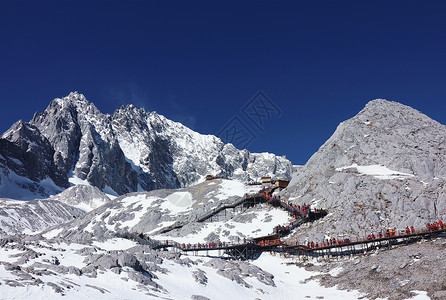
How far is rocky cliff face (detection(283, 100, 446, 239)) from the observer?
59719mm

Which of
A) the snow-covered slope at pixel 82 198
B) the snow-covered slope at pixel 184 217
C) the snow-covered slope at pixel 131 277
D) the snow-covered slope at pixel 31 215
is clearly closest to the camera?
the snow-covered slope at pixel 131 277

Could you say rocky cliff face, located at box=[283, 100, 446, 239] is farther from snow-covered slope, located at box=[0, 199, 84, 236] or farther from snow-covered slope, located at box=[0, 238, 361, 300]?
snow-covered slope, located at box=[0, 199, 84, 236]

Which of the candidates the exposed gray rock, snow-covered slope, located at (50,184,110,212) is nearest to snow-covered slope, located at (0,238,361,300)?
the exposed gray rock

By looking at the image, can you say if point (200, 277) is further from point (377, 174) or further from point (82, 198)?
point (82, 198)

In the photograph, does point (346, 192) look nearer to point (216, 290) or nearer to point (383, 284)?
point (383, 284)

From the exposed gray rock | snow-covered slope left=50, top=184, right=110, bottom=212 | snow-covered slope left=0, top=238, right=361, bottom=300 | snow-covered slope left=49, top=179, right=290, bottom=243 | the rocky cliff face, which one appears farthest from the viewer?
snow-covered slope left=50, top=184, right=110, bottom=212

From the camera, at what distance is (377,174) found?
72500 mm

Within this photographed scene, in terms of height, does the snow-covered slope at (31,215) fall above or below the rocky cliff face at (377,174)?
above

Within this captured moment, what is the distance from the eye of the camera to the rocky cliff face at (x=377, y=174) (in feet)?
196

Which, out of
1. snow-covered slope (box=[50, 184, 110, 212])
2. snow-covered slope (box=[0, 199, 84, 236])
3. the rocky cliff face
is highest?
snow-covered slope (box=[50, 184, 110, 212])

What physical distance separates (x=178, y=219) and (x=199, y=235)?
20.0 m

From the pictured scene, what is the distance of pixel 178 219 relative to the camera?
305 feet

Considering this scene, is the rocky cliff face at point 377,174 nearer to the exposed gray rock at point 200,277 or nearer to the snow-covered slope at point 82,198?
the exposed gray rock at point 200,277

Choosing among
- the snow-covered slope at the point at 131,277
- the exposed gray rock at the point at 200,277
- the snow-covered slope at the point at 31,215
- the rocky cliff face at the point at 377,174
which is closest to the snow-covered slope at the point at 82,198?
the snow-covered slope at the point at 31,215
